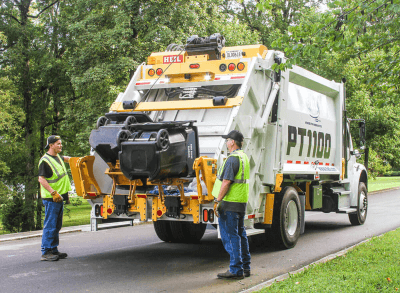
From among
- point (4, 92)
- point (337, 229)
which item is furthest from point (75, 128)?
point (337, 229)

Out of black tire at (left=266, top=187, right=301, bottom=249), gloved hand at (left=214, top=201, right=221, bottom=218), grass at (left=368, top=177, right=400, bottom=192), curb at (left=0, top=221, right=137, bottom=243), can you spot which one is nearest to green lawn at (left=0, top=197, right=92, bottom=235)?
curb at (left=0, top=221, right=137, bottom=243)

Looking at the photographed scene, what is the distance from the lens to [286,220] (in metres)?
7.88

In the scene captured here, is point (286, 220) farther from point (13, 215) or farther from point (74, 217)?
point (74, 217)

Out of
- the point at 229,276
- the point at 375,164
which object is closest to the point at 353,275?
the point at 229,276

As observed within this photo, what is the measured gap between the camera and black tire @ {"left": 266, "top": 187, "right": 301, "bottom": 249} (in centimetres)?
760

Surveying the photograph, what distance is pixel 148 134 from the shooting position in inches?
229

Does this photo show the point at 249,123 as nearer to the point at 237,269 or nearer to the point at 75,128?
the point at 237,269

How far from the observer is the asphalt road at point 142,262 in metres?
5.54

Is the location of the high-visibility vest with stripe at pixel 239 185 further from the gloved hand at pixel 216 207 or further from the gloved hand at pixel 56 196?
the gloved hand at pixel 56 196

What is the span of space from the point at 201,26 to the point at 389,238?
35.9 feet

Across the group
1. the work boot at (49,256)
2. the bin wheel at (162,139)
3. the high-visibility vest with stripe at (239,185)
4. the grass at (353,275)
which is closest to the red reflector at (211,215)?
the high-visibility vest with stripe at (239,185)

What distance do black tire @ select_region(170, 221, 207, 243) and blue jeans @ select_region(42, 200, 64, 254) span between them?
2.39m

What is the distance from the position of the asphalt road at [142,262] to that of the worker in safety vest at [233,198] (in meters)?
0.31

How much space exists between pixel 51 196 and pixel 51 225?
0.41m
